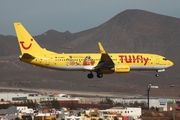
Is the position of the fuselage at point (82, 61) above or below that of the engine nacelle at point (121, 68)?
above

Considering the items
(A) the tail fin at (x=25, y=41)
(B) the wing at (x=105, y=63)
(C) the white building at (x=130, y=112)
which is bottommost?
(C) the white building at (x=130, y=112)

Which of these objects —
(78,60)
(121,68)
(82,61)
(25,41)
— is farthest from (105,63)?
(25,41)

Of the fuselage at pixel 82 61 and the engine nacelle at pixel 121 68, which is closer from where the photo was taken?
the fuselage at pixel 82 61

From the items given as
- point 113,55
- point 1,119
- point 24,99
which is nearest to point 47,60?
point 113,55

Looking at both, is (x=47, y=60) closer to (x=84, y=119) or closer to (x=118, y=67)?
(x=118, y=67)

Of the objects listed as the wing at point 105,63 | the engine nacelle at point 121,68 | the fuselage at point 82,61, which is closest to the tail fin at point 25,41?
the fuselage at point 82,61

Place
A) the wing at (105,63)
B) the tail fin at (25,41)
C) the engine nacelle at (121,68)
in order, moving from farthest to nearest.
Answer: the tail fin at (25,41) < the engine nacelle at (121,68) < the wing at (105,63)

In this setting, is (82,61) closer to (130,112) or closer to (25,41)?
(25,41)

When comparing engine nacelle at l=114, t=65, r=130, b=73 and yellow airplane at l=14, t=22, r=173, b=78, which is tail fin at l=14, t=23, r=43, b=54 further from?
engine nacelle at l=114, t=65, r=130, b=73

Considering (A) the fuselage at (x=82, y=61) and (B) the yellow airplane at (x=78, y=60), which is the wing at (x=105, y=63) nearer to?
(B) the yellow airplane at (x=78, y=60)

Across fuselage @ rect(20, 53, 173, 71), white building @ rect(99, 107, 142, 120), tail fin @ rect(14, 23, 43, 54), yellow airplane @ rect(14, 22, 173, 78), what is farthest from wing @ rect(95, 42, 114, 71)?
white building @ rect(99, 107, 142, 120)

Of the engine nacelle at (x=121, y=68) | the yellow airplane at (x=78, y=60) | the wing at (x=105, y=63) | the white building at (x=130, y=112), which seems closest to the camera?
the wing at (x=105, y=63)

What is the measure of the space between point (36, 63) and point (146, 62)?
55.1 ft

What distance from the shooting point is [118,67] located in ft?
310
